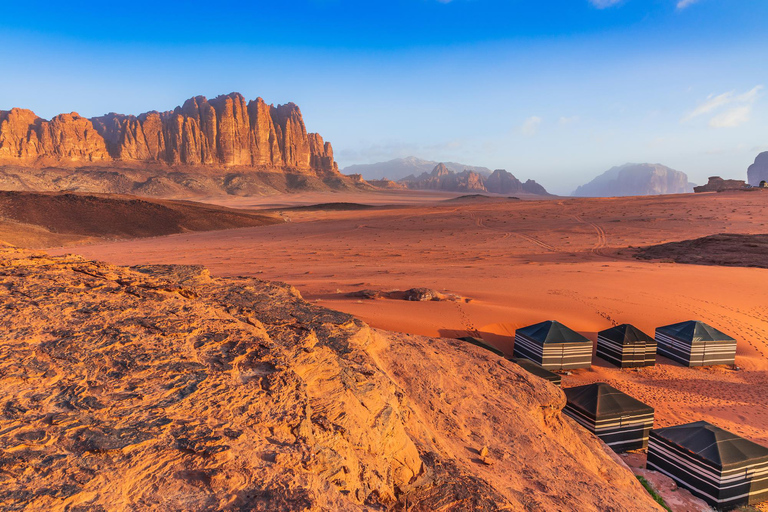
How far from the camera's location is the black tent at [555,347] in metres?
10.2

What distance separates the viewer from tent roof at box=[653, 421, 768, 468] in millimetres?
6367

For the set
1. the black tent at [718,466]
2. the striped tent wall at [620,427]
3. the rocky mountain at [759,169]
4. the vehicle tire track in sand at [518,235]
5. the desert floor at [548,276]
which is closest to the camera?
the black tent at [718,466]

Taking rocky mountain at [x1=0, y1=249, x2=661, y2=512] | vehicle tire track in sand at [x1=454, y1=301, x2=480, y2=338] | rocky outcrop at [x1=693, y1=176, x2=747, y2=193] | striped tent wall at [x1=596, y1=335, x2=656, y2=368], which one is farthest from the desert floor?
rocky outcrop at [x1=693, y1=176, x2=747, y2=193]

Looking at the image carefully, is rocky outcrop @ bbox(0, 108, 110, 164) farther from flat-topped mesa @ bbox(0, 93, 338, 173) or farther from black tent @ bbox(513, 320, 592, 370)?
black tent @ bbox(513, 320, 592, 370)

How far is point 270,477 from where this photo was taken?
2.68 m

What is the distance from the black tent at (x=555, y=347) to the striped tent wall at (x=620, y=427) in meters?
2.22

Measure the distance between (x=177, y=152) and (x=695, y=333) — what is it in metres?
131

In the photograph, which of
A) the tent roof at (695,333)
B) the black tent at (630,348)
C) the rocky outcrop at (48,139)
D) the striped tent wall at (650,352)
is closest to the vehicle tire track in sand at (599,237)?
the tent roof at (695,333)

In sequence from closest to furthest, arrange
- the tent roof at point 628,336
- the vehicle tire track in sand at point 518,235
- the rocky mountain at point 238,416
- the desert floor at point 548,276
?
the rocky mountain at point 238,416 < the desert floor at point 548,276 < the tent roof at point 628,336 < the vehicle tire track in sand at point 518,235

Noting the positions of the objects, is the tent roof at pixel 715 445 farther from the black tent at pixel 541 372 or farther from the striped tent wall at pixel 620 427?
the black tent at pixel 541 372

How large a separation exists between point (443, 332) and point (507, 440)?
6.65 m

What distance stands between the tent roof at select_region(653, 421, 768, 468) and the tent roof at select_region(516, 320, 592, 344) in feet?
11.5

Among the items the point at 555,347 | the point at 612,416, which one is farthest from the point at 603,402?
the point at 555,347

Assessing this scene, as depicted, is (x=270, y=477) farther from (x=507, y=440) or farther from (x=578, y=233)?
(x=578, y=233)
